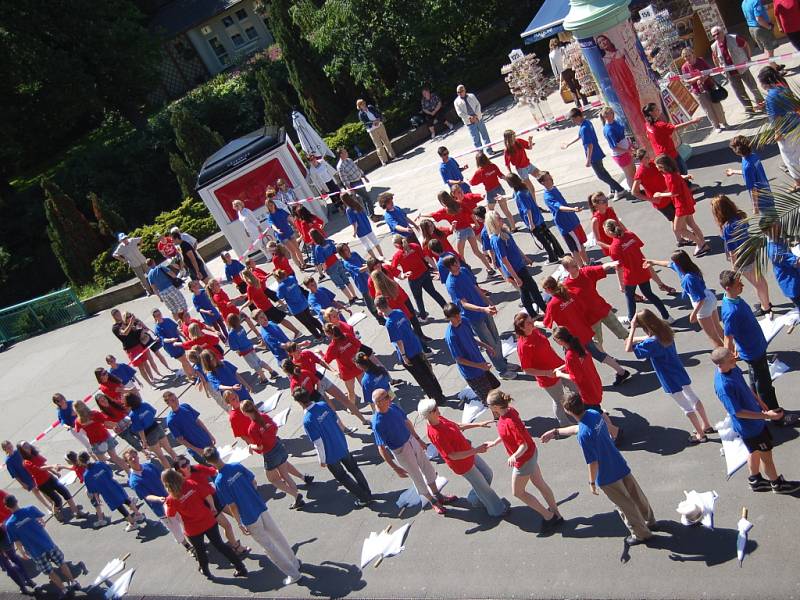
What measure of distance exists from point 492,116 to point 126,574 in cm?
1636

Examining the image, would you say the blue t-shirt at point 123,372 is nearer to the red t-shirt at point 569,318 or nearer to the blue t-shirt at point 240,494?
the blue t-shirt at point 240,494

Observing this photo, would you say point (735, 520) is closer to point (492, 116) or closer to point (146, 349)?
point (146, 349)

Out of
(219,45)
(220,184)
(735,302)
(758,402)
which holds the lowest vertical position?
(758,402)

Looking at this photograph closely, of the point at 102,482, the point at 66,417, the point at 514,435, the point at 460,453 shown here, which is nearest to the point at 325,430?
the point at 460,453

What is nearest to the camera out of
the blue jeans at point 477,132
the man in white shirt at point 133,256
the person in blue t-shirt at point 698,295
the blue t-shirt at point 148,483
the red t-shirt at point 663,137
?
the person in blue t-shirt at point 698,295

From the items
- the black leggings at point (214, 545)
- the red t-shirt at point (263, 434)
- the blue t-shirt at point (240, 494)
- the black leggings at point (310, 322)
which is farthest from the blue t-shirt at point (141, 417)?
the blue t-shirt at point (240, 494)

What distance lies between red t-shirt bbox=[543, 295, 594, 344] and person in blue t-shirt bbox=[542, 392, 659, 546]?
2300 mm

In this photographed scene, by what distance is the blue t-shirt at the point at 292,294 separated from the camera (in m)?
14.7

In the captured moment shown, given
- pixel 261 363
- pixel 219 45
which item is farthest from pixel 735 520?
pixel 219 45

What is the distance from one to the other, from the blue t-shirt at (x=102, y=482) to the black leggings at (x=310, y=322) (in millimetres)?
4001

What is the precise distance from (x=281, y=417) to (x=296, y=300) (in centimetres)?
208

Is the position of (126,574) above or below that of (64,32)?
below

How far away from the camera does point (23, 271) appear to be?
32.8 meters

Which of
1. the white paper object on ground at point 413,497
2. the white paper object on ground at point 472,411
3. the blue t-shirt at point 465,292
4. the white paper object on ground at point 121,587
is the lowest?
the white paper object on ground at point 413,497
